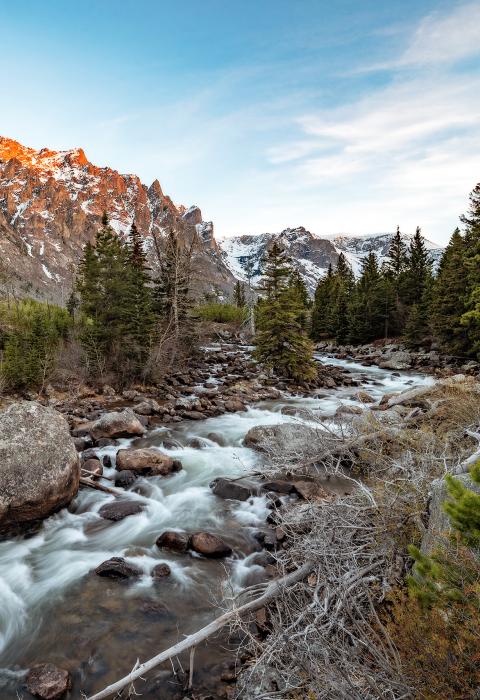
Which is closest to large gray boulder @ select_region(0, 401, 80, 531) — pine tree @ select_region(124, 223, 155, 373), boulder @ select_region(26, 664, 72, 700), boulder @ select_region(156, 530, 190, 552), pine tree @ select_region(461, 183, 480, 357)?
boulder @ select_region(156, 530, 190, 552)

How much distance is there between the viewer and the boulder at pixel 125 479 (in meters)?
9.41

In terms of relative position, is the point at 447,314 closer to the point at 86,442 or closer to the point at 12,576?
the point at 86,442

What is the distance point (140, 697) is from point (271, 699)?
1770 mm

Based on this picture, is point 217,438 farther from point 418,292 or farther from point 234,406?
point 418,292

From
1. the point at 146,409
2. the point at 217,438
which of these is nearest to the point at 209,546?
the point at 217,438

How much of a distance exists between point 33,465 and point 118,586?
9.23ft

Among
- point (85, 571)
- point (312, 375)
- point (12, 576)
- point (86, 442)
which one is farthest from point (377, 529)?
point (312, 375)

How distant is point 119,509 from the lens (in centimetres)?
826

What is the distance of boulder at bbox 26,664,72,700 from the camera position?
168 inches

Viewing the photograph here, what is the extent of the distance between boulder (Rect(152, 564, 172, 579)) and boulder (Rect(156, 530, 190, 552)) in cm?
60

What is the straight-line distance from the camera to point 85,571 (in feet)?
21.3

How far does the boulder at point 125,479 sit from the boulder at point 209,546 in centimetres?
294

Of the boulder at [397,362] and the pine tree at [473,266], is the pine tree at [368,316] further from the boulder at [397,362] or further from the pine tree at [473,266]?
the pine tree at [473,266]

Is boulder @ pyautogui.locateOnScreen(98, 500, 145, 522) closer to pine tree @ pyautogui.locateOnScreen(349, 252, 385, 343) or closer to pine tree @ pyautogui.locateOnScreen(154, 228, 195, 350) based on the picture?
pine tree @ pyautogui.locateOnScreen(154, 228, 195, 350)
